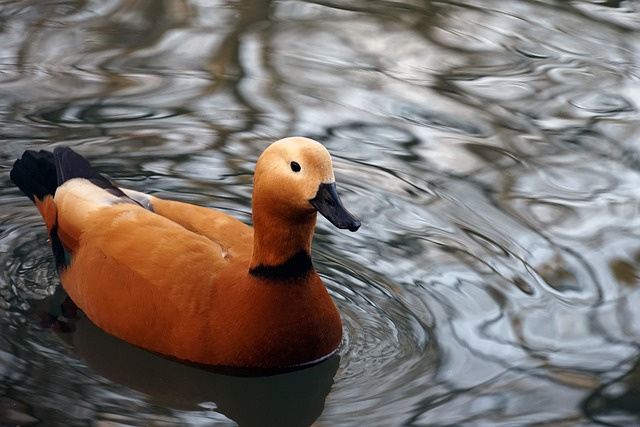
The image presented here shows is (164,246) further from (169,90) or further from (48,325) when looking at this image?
(169,90)

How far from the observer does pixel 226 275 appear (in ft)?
15.3

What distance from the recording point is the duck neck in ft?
14.5

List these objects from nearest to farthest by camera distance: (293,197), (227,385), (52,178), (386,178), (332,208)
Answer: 1. (332,208)
2. (293,197)
3. (227,385)
4. (52,178)
5. (386,178)

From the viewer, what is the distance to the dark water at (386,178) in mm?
4527

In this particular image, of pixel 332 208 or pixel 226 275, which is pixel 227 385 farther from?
pixel 332 208

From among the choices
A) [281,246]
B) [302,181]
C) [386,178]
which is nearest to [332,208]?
[302,181]

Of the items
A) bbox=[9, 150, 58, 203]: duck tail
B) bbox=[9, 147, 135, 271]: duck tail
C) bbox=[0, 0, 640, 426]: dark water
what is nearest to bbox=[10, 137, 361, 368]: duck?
bbox=[0, 0, 640, 426]: dark water

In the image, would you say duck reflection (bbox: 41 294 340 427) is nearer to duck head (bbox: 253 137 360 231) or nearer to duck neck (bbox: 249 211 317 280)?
duck neck (bbox: 249 211 317 280)

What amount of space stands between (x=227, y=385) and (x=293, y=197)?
0.88 meters

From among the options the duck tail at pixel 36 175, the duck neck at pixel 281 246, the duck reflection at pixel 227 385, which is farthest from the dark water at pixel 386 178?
the duck neck at pixel 281 246

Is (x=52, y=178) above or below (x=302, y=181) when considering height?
below

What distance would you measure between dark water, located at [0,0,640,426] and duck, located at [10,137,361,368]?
14 cm

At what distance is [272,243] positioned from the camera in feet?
14.7

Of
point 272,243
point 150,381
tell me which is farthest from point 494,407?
point 150,381
